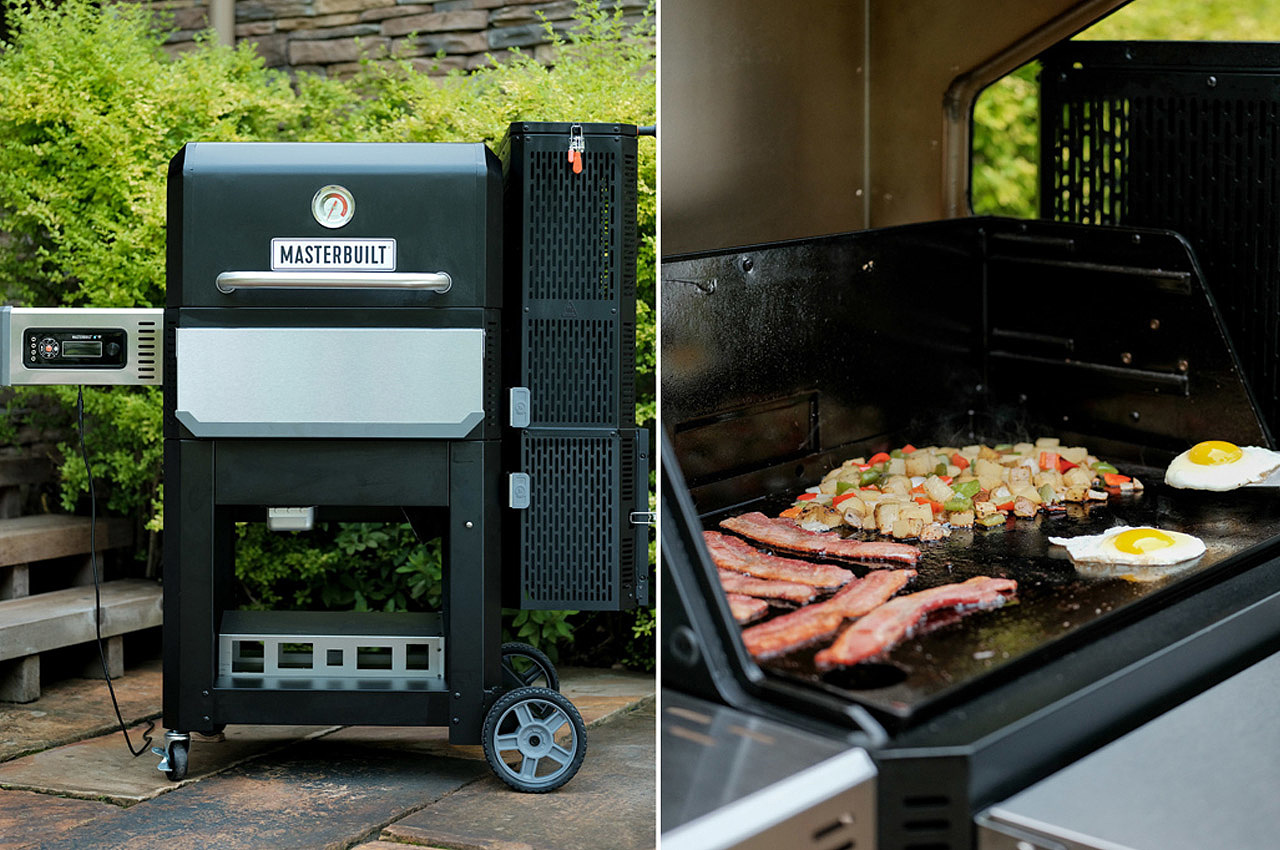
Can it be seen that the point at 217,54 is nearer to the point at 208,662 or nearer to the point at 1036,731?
the point at 208,662

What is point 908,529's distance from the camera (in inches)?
87.0

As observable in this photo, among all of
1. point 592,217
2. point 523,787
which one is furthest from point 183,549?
point 592,217

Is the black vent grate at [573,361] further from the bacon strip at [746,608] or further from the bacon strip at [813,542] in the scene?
the bacon strip at [746,608]

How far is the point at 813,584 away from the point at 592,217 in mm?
1256

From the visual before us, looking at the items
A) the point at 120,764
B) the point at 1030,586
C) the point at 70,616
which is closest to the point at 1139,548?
the point at 1030,586

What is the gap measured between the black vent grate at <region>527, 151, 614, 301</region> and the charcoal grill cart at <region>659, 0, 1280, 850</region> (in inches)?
20.2

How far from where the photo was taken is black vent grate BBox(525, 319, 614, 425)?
292cm

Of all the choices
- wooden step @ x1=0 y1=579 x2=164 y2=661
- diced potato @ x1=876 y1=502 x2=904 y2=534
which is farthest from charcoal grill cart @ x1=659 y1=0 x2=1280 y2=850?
wooden step @ x1=0 y1=579 x2=164 y2=661

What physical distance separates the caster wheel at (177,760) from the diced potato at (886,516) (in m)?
1.68

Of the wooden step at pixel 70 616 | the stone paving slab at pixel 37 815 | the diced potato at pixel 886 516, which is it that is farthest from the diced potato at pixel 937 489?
the wooden step at pixel 70 616

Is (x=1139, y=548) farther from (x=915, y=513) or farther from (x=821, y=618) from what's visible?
(x=821, y=618)

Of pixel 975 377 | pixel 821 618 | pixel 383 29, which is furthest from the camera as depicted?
pixel 383 29

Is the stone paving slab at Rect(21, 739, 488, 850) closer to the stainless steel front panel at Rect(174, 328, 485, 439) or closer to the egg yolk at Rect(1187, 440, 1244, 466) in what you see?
the stainless steel front panel at Rect(174, 328, 485, 439)

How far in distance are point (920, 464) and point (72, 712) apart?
241 cm
